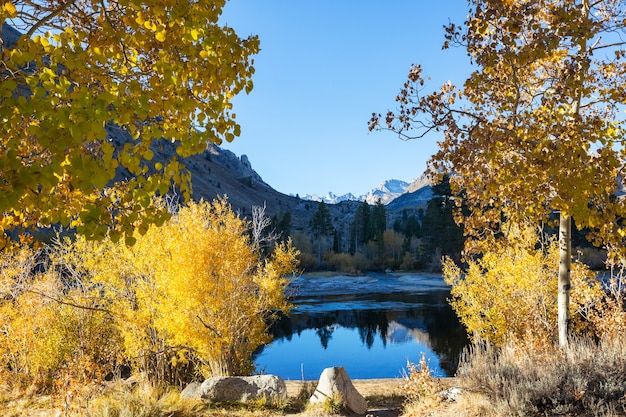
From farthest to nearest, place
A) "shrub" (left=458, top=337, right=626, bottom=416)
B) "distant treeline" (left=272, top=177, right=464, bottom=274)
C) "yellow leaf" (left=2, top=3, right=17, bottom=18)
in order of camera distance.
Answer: "distant treeline" (left=272, top=177, right=464, bottom=274)
"shrub" (left=458, top=337, right=626, bottom=416)
"yellow leaf" (left=2, top=3, right=17, bottom=18)

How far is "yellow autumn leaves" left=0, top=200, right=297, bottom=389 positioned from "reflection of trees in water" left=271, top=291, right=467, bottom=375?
10350 millimetres

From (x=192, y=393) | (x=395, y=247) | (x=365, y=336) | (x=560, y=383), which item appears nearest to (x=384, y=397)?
(x=192, y=393)

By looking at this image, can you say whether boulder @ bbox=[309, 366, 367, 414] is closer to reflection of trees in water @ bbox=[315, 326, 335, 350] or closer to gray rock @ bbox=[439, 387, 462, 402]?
gray rock @ bbox=[439, 387, 462, 402]

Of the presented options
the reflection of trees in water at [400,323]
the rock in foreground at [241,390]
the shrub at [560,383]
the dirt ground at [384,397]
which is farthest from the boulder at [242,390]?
the reflection of trees in water at [400,323]

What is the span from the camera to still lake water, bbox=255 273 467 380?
20828mm

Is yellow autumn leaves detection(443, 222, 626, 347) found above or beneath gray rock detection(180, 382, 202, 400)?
above

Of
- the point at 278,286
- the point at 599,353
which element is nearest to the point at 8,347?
the point at 278,286

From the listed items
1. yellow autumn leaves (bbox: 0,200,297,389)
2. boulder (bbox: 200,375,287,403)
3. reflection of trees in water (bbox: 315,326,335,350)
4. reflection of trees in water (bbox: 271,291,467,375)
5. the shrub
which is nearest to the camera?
the shrub

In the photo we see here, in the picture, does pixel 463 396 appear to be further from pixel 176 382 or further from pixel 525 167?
pixel 176 382

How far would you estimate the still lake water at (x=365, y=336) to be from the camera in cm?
2083

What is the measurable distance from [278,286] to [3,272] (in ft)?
25.1

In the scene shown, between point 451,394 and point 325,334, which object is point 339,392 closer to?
point 451,394

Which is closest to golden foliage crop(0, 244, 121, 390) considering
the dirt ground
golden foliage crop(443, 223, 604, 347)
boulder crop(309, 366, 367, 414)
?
the dirt ground

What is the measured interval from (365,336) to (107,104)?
1042 inches
